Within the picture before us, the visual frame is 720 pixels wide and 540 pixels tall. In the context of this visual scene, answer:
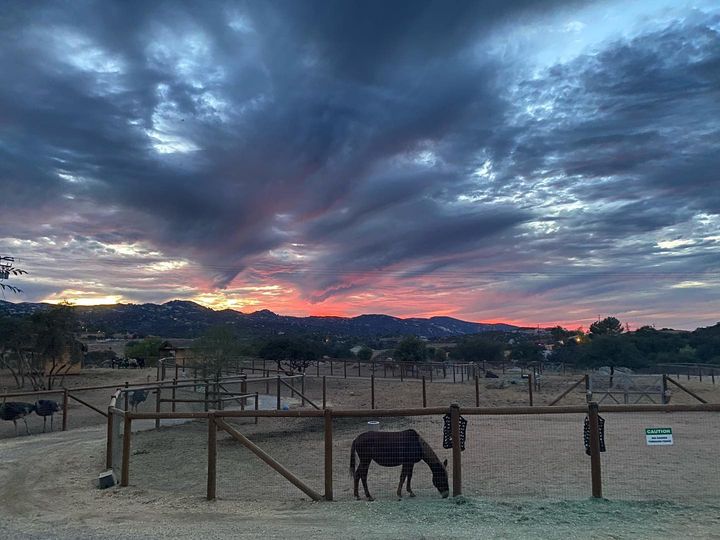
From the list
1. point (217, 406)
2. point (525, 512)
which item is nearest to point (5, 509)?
point (525, 512)

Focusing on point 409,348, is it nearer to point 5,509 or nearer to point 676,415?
point 676,415

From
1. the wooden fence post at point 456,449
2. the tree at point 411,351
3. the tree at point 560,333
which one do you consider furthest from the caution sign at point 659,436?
the tree at point 560,333

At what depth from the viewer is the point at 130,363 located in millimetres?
53906

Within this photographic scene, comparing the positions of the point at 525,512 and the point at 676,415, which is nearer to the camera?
the point at 525,512

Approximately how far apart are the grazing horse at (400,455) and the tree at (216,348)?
24.3 meters

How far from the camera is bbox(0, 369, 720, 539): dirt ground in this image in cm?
742

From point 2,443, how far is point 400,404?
16048mm

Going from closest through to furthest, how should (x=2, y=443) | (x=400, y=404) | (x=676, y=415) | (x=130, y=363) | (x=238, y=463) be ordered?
(x=238, y=463) → (x=2, y=443) → (x=676, y=415) → (x=400, y=404) → (x=130, y=363)

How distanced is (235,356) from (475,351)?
48.8m

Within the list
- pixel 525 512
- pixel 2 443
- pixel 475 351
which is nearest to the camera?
pixel 525 512

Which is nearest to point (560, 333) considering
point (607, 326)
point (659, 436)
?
point (607, 326)

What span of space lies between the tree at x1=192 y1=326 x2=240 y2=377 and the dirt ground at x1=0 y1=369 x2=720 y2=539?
581 inches

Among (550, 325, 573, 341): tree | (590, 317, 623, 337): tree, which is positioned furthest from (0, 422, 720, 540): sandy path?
(550, 325, 573, 341): tree

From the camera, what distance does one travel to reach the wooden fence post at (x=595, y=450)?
8570 mm
